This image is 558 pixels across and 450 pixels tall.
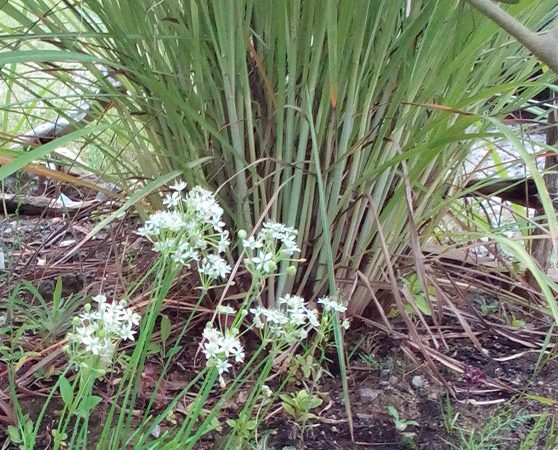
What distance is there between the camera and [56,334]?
93 cm

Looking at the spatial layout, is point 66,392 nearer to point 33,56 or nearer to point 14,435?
point 14,435

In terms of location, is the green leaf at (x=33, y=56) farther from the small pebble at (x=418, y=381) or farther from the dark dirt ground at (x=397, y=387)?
Answer: the small pebble at (x=418, y=381)

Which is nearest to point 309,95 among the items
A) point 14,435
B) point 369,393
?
point 369,393

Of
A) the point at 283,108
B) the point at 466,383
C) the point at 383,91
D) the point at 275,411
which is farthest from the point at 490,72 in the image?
the point at 275,411

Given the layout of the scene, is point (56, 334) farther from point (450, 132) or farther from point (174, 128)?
point (450, 132)

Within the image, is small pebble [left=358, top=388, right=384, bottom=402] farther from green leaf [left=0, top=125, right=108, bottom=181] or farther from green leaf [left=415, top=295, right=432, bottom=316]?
green leaf [left=0, top=125, right=108, bottom=181]

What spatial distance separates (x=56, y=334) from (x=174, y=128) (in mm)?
339

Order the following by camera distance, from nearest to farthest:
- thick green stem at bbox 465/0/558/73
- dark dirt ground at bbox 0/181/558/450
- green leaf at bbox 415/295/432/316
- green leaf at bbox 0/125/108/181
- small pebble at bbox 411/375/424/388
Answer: thick green stem at bbox 465/0/558/73
green leaf at bbox 0/125/108/181
dark dirt ground at bbox 0/181/558/450
small pebble at bbox 411/375/424/388
green leaf at bbox 415/295/432/316

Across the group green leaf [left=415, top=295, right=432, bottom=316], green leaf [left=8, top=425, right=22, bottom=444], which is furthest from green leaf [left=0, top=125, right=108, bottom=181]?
green leaf [left=415, top=295, right=432, bottom=316]

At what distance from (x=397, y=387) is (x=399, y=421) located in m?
0.09

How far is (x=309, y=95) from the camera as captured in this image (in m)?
0.83

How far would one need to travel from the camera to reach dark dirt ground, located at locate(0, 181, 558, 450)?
2.77 feet

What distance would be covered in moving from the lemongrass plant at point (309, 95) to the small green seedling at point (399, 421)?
18 cm

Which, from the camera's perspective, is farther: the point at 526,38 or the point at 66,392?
the point at 66,392
